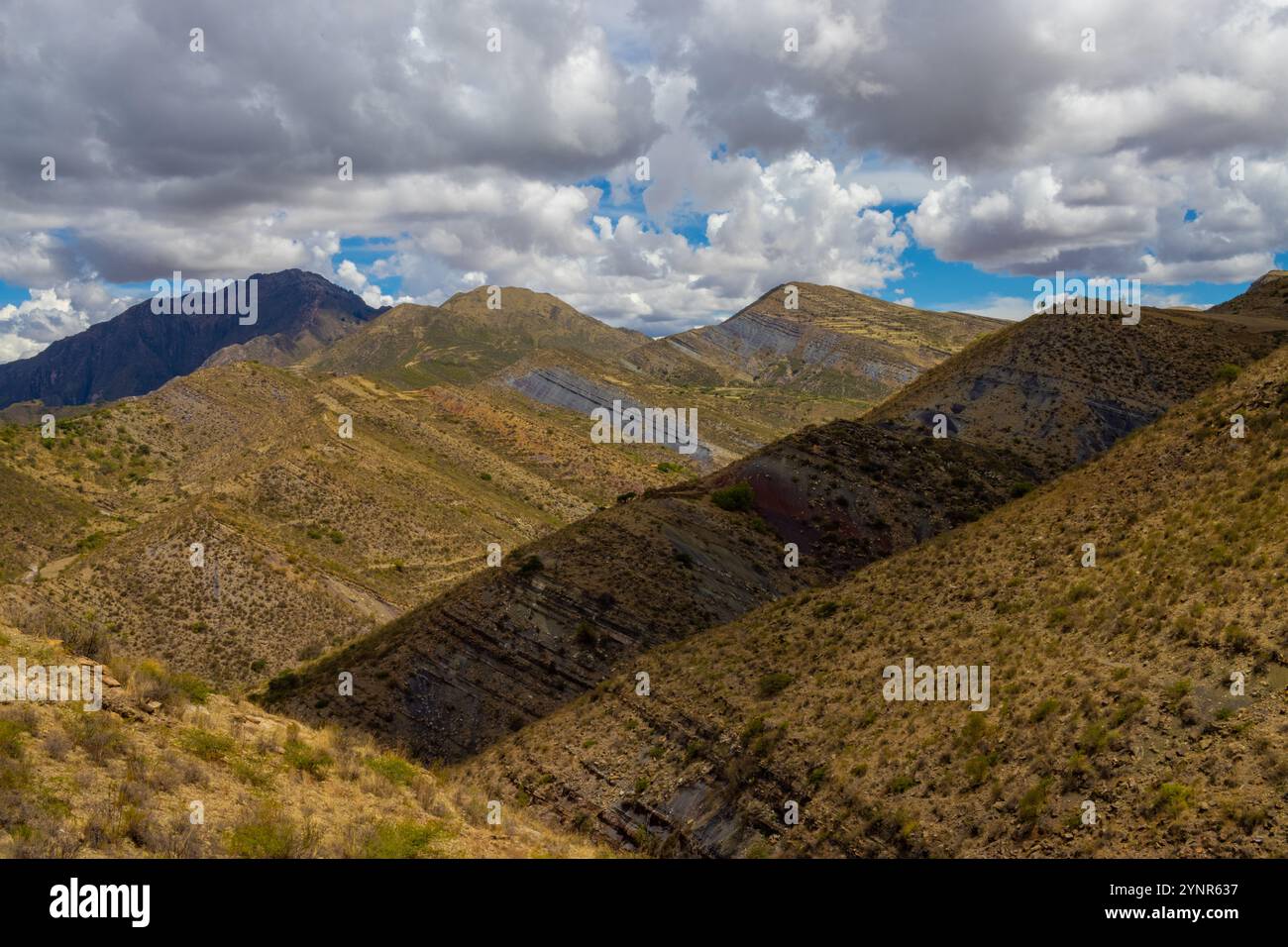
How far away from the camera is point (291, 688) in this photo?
34656mm

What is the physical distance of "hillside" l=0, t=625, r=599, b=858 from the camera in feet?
36.2

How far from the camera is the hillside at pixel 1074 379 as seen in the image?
192ft

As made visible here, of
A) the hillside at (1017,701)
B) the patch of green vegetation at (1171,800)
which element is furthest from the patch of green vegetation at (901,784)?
the patch of green vegetation at (1171,800)

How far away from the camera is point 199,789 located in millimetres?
13297

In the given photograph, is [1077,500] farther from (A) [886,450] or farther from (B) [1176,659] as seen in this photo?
(A) [886,450]

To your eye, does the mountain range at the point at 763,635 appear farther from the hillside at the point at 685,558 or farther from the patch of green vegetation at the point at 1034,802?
the hillside at the point at 685,558

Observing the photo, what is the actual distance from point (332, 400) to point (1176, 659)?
101 meters

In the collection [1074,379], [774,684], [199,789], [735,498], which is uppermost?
[1074,379]

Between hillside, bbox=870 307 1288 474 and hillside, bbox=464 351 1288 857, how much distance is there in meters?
28.4

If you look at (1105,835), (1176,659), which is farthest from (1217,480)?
(1105,835)

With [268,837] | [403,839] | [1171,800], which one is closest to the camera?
[268,837]

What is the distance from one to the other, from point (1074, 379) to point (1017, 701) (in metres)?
50.7

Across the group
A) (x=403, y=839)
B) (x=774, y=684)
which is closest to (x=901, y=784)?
(x=774, y=684)

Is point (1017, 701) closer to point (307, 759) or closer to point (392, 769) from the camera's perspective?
point (392, 769)
